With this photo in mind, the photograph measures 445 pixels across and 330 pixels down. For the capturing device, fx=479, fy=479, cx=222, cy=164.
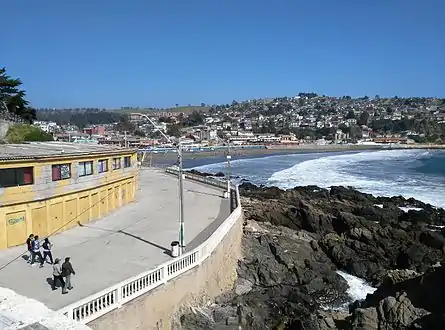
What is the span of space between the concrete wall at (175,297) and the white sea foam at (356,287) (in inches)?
171

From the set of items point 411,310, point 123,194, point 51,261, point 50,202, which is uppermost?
point 50,202

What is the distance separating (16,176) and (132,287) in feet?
22.1

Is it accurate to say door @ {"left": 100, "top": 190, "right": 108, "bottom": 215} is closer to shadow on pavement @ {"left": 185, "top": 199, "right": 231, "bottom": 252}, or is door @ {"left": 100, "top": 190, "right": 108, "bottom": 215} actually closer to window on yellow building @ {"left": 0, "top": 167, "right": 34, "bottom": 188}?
shadow on pavement @ {"left": 185, "top": 199, "right": 231, "bottom": 252}

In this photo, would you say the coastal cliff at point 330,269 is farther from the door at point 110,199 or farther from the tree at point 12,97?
the tree at point 12,97

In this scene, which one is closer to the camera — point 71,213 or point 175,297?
point 175,297

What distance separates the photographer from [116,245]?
15.4 metres

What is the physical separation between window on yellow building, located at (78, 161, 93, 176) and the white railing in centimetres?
670

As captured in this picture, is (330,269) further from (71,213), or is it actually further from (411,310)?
(71,213)

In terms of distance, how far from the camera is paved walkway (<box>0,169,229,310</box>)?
1134 centimetres

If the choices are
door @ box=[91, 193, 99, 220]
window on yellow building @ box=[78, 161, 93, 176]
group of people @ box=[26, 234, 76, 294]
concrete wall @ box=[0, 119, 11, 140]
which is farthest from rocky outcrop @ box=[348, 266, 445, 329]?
concrete wall @ box=[0, 119, 11, 140]

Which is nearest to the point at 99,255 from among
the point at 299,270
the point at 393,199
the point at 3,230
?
the point at 3,230

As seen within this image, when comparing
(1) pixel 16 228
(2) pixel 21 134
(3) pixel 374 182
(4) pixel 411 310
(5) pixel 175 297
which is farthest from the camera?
(3) pixel 374 182

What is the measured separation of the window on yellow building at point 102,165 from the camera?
802 inches

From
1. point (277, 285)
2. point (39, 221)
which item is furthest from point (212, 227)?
point (39, 221)
